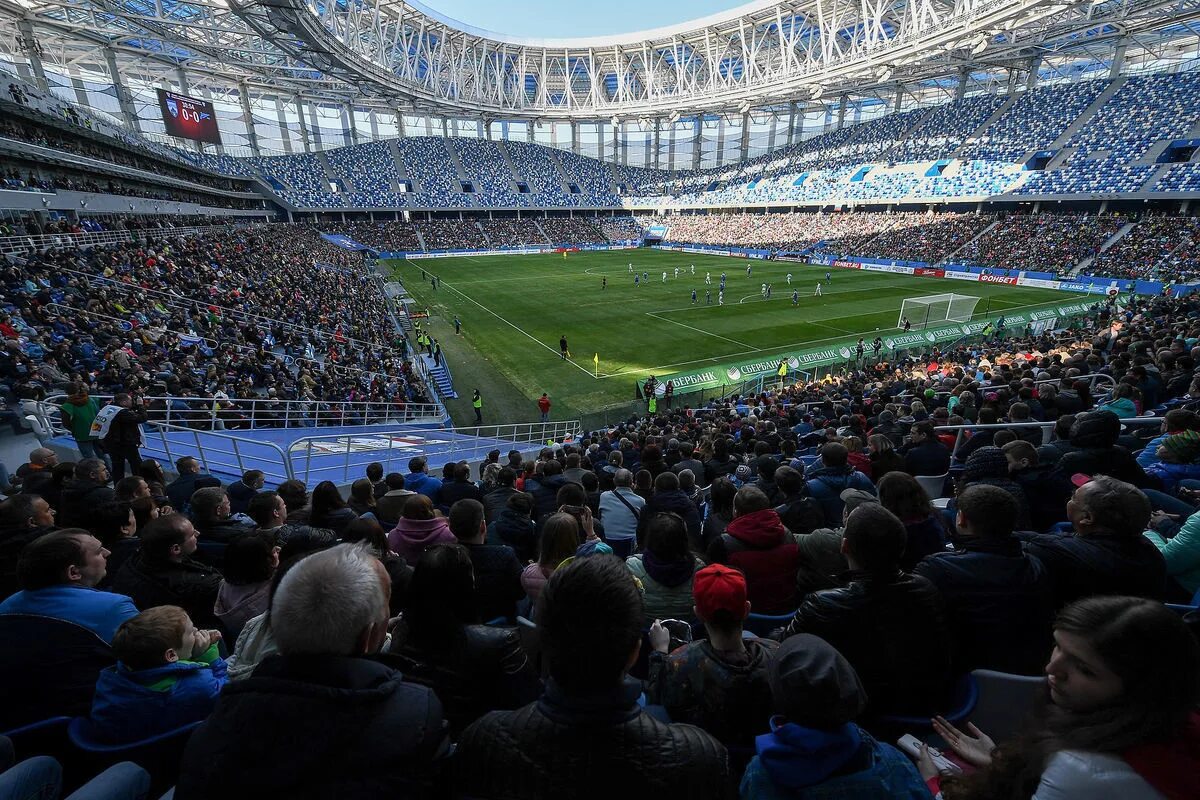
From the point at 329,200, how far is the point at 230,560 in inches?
3207

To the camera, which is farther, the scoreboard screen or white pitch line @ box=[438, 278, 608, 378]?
the scoreboard screen

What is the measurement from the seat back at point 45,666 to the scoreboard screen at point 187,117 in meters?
57.7

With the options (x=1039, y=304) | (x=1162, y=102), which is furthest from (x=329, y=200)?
(x=1162, y=102)

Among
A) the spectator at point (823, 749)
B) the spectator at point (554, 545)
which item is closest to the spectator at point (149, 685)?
the spectator at point (554, 545)

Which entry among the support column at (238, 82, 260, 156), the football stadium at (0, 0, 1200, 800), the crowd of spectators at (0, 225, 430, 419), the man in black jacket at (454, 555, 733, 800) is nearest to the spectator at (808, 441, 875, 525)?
the football stadium at (0, 0, 1200, 800)

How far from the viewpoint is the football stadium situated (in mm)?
1786

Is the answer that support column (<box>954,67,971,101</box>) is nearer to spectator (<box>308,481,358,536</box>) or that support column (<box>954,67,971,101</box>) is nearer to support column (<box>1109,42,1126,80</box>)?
support column (<box>1109,42,1126,80</box>)

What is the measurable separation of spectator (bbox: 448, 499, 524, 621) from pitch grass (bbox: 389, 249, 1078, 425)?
17.1 m

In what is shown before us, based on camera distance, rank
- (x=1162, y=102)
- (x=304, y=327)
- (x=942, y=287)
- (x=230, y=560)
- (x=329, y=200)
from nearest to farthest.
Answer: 1. (x=230, y=560)
2. (x=304, y=327)
3. (x=942, y=287)
4. (x=1162, y=102)
5. (x=329, y=200)

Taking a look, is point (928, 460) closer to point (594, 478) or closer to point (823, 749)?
point (594, 478)

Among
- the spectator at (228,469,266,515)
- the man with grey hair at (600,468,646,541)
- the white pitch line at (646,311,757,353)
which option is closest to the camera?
the man with grey hair at (600,468,646,541)

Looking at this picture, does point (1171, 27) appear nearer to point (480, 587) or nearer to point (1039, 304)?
point (1039, 304)

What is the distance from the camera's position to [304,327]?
23344 mm

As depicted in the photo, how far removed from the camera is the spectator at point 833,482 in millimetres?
5773
